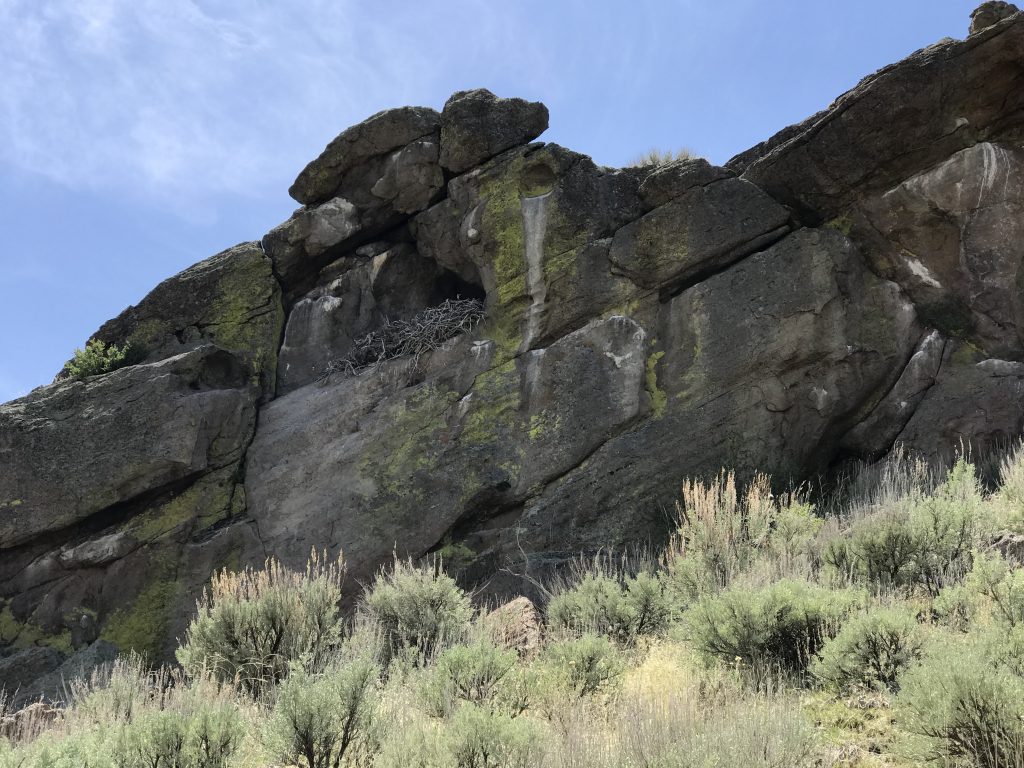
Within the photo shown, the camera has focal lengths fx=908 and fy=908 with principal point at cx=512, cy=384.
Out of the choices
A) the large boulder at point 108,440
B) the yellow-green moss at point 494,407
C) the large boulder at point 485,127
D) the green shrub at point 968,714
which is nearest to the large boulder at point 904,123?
the large boulder at point 485,127

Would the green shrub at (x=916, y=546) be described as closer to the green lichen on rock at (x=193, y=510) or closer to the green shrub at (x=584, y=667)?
the green shrub at (x=584, y=667)

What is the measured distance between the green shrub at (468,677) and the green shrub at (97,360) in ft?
28.7

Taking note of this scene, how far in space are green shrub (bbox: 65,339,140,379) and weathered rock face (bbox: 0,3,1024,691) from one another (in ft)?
1.84

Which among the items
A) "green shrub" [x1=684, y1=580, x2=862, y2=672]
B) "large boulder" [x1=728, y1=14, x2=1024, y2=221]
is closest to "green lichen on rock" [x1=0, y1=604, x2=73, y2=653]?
"green shrub" [x1=684, y1=580, x2=862, y2=672]

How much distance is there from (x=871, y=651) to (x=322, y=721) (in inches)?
122

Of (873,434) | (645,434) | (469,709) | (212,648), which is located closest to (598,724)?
(469,709)

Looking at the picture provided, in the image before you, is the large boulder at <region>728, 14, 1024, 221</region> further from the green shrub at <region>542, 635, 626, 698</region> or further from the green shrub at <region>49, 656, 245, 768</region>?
the green shrub at <region>49, 656, 245, 768</region>

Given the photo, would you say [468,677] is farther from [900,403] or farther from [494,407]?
[900,403]

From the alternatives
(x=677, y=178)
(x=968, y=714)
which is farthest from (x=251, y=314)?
(x=968, y=714)

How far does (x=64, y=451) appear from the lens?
11.3 meters

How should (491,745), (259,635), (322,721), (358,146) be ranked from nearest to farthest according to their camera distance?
(491,745) → (322,721) → (259,635) → (358,146)

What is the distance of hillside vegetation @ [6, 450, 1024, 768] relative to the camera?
4.24m

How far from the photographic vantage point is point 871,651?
516 centimetres

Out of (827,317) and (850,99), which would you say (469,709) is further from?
(850,99)
